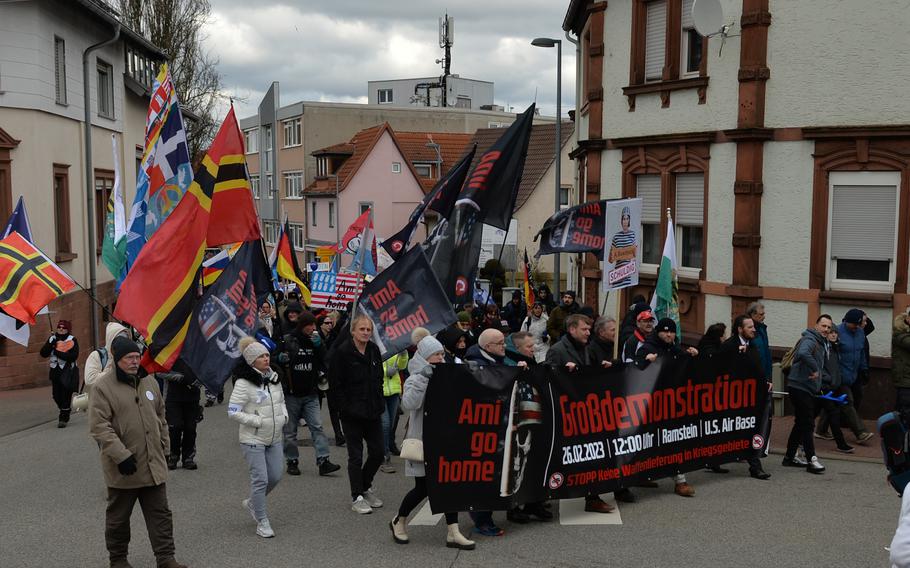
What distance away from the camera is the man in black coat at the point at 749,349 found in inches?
391

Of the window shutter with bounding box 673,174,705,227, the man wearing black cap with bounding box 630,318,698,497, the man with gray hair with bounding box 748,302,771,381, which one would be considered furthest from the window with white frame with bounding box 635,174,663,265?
the man wearing black cap with bounding box 630,318,698,497

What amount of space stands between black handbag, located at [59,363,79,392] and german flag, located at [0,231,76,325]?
1.65 m

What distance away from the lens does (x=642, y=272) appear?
16797mm

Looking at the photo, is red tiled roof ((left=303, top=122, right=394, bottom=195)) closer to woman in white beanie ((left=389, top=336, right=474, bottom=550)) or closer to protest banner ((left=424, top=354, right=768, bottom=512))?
protest banner ((left=424, top=354, right=768, bottom=512))

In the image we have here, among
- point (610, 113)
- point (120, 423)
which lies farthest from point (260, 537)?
point (610, 113)

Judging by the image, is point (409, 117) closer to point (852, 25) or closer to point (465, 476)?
point (852, 25)

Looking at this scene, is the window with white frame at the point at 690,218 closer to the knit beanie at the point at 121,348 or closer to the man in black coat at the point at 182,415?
the man in black coat at the point at 182,415

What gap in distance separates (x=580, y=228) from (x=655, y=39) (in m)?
4.77

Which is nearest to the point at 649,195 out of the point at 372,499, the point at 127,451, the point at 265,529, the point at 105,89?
the point at 372,499

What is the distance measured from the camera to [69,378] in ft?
46.1

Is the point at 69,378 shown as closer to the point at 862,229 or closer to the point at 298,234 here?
the point at 862,229

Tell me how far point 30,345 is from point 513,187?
12907 mm

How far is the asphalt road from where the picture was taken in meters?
7.47

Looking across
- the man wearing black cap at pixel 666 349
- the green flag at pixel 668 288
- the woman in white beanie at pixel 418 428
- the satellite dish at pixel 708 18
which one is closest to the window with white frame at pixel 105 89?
the satellite dish at pixel 708 18
